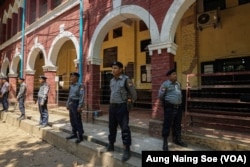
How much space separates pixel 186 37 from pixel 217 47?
139 cm


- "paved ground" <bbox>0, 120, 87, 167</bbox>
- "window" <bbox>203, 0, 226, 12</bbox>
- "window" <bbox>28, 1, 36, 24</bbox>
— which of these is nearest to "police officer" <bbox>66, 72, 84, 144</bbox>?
"paved ground" <bbox>0, 120, 87, 167</bbox>

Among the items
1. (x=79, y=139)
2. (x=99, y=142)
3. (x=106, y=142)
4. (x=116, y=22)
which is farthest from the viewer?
(x=116, y=22)

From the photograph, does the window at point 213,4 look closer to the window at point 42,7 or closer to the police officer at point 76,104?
the police officer at point 76,104

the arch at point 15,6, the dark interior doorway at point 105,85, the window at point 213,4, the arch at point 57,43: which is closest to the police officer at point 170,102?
the window at point 213,4

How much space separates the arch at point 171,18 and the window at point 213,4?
384 centimetres

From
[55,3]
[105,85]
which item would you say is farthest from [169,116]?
[55,3]

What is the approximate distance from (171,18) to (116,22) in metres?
2.65

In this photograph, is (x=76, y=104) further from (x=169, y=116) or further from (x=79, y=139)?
(x=169, y=116)

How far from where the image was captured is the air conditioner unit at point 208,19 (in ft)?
29.1

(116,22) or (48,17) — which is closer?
(116,22)

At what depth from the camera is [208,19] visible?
906 cm

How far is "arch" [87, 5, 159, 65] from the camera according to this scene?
21.9 feet

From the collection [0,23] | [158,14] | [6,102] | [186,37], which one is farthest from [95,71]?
[0,23]

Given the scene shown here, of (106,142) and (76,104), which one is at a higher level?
(76,104)
